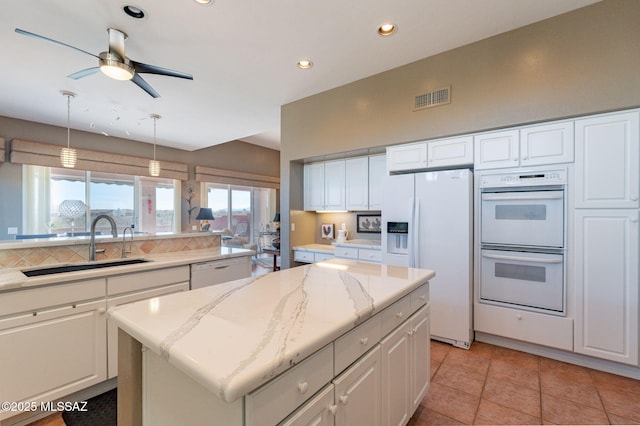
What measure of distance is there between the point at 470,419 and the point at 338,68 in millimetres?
3397

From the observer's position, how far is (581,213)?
231cm

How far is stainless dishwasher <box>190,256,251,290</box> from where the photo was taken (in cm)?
268

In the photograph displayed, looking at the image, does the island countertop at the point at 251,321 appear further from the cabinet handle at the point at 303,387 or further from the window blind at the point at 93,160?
the window blind at the point at 93,160

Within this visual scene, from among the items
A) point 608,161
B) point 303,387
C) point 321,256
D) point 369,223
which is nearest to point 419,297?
point 303,387

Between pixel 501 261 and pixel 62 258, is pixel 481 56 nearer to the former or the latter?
pixel 501 261

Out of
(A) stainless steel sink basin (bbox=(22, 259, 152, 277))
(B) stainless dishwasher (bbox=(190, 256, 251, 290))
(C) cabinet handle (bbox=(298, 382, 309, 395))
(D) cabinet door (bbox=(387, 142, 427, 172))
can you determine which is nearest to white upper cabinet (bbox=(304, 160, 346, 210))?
(D) cabinet door (bbox=(387, 142, 427, 172))

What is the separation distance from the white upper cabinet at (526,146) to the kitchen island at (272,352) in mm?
1752

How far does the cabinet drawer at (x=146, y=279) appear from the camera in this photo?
6.96 feet

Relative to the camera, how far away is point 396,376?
142 centimetres

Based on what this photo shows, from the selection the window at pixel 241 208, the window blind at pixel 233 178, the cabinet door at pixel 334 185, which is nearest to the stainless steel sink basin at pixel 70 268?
the cabinet door at pixel 334 185

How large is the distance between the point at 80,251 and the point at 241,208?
5496 millimetres

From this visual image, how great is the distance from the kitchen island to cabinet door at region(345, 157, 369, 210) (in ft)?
7.57

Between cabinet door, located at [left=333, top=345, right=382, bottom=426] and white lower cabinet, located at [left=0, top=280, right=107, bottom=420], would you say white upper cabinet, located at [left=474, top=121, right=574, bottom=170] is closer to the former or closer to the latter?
cabinet door, located at [left=333, top=345, right=382, bottom=426]

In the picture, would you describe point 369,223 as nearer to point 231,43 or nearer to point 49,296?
point 231,43
